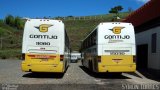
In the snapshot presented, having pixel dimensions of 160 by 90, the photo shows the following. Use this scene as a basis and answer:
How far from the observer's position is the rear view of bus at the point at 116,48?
2305 cm

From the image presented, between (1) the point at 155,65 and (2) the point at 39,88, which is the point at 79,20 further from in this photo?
(2) the point at 39,88

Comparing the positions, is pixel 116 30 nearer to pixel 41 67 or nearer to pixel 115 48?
pixel 115 48

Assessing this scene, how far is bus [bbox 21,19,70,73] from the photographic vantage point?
22516mm

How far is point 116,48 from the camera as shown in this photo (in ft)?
76.0

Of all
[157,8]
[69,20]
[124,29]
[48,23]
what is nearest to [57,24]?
[48,23]

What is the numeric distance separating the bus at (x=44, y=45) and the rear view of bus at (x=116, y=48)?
242 cm

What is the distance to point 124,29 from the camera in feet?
76.4

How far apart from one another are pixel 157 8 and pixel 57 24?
6.67 m

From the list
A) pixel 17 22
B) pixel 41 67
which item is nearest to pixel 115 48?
pixel 41 67

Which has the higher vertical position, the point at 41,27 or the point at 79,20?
the point at 79,20

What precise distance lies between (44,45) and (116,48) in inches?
172

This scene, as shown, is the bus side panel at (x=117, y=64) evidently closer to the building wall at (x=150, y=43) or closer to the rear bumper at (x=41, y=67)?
the rear bumper at (x=41, y=67)

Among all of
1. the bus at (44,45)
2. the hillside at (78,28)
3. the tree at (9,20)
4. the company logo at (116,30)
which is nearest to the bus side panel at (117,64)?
the company logo at (116,30)

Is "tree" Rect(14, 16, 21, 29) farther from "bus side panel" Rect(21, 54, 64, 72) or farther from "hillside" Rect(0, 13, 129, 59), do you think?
"bus side panel" Rect(21, 54, 64, 72)
